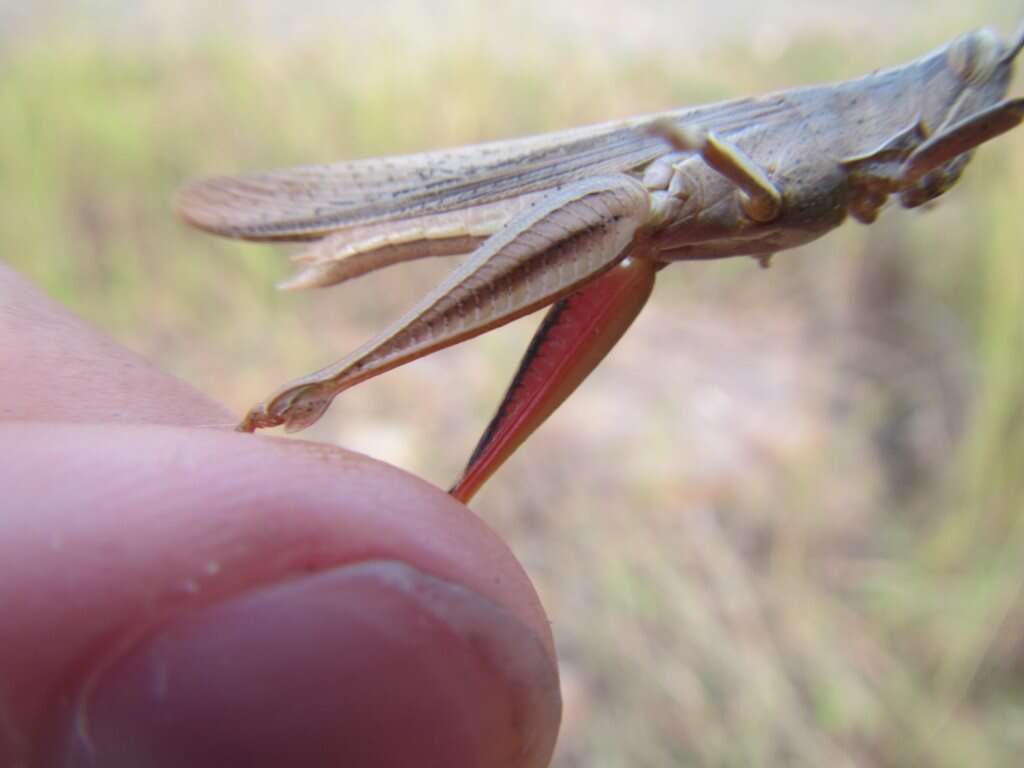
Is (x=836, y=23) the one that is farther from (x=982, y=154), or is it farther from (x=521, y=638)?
(x=521, y=638)

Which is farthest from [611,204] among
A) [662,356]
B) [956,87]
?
[662,356]

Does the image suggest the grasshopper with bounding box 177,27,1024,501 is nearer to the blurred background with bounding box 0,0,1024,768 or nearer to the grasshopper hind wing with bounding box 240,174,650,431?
the grasshopper hind wing with bounding box 240,174,650,431

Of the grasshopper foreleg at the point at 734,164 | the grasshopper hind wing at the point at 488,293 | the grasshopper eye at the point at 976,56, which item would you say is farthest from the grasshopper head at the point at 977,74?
the grasshopper hind wing at the point at 488,293

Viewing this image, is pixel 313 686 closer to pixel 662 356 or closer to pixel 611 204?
pixel 611 204

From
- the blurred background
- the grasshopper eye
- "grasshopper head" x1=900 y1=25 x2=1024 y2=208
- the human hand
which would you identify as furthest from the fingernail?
the blurred background

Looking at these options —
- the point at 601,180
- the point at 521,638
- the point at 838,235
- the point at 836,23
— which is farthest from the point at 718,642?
the point at 836,23

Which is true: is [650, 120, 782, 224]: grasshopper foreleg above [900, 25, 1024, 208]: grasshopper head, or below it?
below

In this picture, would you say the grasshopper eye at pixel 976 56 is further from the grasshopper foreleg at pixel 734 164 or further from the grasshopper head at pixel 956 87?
the grasshopper foreleg at pixel 734 164
